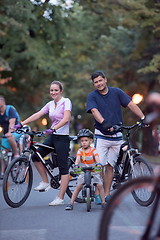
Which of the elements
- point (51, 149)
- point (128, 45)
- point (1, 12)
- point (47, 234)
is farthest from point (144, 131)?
point (47, 234)

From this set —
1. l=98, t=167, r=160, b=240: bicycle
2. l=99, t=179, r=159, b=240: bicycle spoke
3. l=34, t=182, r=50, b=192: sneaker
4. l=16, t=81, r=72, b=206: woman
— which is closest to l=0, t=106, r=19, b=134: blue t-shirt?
l=16, t=81, r=72, b=206: woman

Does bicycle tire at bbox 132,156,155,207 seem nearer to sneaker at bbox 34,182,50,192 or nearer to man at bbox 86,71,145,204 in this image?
man at bbox 86,71,145,204

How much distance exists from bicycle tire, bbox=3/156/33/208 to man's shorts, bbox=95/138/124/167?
3.25 feet

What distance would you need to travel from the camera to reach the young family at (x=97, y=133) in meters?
8.52

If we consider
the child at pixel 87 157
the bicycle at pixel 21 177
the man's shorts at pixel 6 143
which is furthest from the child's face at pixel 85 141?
the man's shorts at pixel 6 143

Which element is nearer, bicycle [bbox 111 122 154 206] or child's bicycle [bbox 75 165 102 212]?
child's bicycle [bbox 75 165 102 212]

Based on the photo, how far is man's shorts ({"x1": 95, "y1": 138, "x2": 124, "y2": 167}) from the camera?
8.77 meters

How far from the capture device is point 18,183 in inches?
340

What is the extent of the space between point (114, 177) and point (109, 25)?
20959 mm

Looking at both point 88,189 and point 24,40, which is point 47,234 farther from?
point 24,40

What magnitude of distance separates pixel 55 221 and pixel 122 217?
2.92 m

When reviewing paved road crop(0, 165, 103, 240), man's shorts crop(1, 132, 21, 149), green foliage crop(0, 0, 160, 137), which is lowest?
paved road crop(0, 165, 103, 240)

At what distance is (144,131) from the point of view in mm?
32094

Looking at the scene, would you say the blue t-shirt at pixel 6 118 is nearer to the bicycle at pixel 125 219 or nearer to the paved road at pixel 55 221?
the paved road at pixel 55 221
